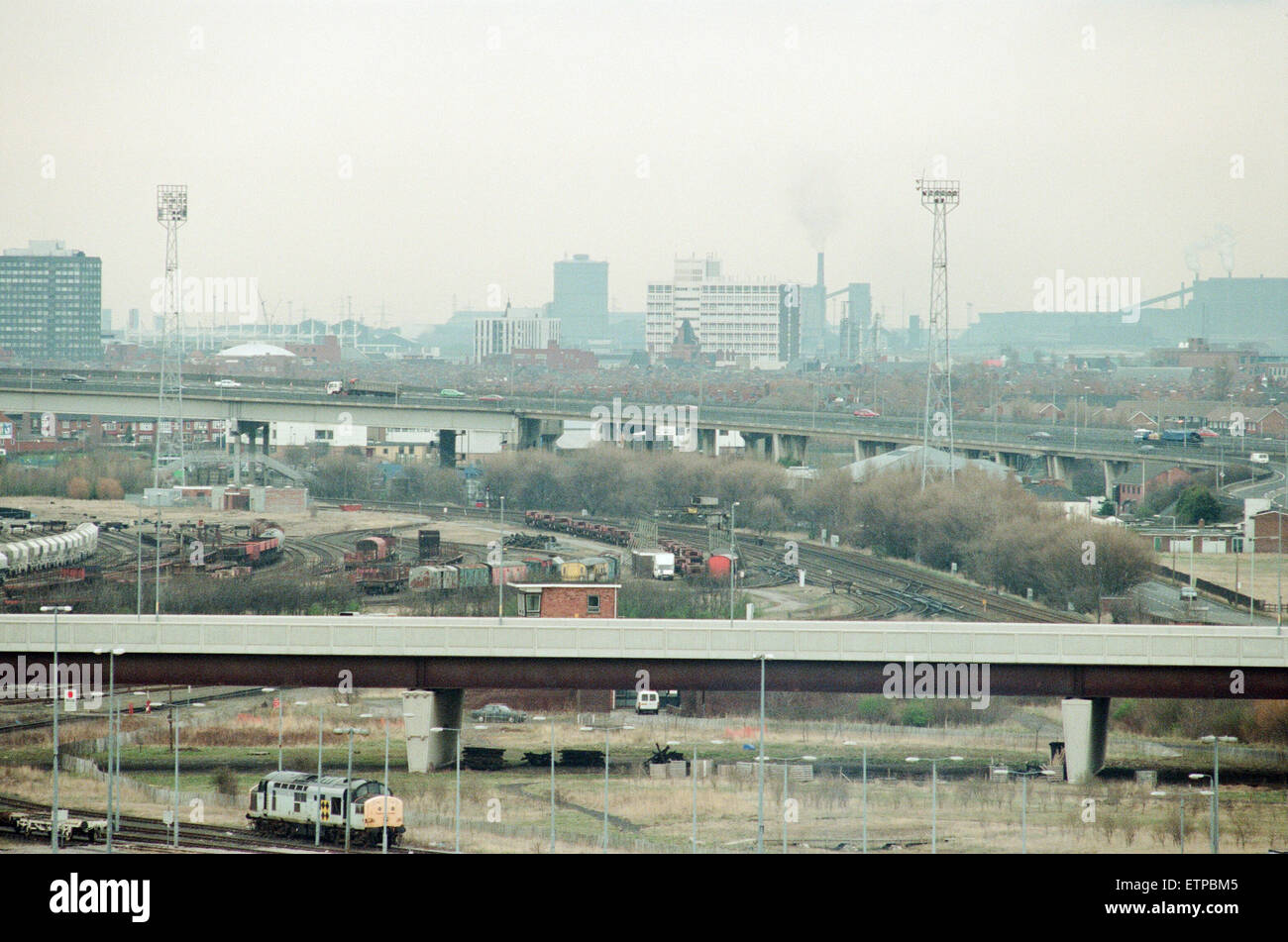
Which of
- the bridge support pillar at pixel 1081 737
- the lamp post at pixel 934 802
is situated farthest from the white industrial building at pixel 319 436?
the bridge support pillar at pixel 1081 737

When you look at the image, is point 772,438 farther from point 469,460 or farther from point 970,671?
point 970,671

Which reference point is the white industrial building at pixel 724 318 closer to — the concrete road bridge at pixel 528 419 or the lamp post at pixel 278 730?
the concrete road bridge at pixel 528 419

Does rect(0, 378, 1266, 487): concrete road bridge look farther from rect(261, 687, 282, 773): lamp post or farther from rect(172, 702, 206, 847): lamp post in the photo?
rect(172, 702, 206, 847): lamp post

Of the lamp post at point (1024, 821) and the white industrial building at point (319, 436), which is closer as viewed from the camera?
the lamp post at point (1024, 821)

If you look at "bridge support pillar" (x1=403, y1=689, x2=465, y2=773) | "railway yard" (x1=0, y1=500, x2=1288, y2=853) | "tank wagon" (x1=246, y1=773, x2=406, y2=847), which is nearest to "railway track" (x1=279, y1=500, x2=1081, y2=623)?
"railway yard" (x1=0, y1=500, x2=1288, y2=853)

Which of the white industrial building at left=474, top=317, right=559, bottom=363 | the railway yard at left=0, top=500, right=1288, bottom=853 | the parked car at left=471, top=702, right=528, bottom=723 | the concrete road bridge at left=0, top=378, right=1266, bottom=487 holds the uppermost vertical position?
the white industrial building at left=474, top=317, right=559, bottom=363
